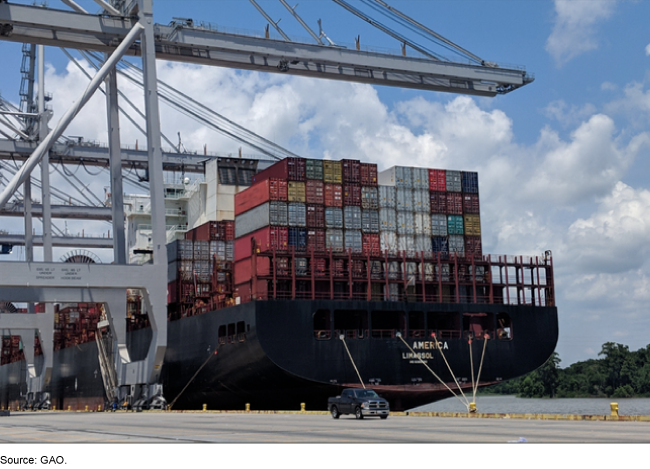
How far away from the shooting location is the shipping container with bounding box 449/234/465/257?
40938 mm

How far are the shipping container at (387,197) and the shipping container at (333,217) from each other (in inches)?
89.6

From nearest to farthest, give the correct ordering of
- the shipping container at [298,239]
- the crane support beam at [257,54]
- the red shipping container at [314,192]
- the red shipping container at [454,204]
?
the crane support beam at [257,54]
the shipping container at [298,239]
the red shipping container at [314,192]
the red shipping container at [454,204]

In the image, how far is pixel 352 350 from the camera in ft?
121

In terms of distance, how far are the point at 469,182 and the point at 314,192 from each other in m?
8.78

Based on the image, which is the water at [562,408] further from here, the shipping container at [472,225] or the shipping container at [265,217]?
the shipping container at [265,217]

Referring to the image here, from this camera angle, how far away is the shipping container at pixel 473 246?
135ft

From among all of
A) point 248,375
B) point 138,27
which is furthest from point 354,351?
point 138,27

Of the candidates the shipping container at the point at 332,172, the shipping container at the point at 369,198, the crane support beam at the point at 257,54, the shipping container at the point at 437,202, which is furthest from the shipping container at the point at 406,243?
the crane support beam at the point at 257,54

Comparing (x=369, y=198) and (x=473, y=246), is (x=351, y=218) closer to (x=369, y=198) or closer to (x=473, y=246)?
(x=369, y=198)

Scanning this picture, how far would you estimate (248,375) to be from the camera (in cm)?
3778

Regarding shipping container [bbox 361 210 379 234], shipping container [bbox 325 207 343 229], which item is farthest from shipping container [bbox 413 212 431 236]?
shipping container [bbox 325 207 343 229]

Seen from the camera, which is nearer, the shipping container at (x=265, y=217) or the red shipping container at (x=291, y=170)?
the shipping container at (x=265, y=217)

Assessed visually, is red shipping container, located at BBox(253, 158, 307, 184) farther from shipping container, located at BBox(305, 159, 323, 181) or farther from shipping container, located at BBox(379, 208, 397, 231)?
shipping container, located at BBox(379, 208, 397, 231)

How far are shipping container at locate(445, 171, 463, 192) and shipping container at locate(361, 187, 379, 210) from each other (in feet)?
14.0
